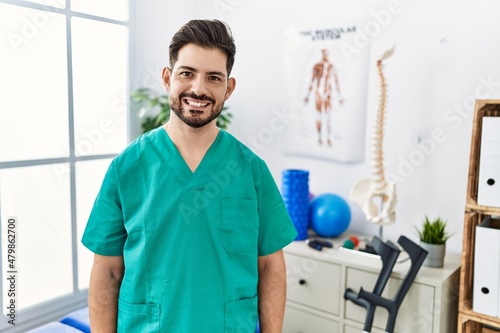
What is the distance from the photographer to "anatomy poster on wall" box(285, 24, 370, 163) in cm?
231

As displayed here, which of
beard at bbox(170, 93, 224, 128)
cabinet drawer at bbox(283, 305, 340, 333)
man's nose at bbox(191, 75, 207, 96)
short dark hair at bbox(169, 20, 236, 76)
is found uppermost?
short dark hair at bbox(169, 20, 236, 76)

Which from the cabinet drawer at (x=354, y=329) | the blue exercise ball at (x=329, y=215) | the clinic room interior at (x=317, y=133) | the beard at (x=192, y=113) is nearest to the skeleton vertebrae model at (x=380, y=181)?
the clinic room interior at (x=317, y=133)

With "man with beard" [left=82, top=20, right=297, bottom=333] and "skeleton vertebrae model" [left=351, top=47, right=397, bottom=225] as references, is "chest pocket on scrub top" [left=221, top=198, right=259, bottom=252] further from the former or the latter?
"skeleton vertebrae model" [left=351, top=47, right=397, bottom=225]

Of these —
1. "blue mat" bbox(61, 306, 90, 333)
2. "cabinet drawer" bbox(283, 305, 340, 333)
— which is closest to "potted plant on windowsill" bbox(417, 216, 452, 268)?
"cabinet drawer" bbox(283, 305, 340, 333)

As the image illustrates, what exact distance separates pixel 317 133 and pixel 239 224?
1.40m

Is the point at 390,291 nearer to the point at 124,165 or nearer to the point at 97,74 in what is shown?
the point at 124,165

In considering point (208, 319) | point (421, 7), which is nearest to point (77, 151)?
point (208, 319)

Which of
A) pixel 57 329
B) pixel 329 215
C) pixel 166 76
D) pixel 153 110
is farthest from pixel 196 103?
pixel 153 110

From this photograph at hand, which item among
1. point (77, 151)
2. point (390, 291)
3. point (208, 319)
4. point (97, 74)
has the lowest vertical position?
point (390, 291)

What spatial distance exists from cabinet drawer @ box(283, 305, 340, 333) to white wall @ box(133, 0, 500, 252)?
57 centimetres

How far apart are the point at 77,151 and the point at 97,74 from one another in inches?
17.3

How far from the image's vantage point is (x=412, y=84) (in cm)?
218

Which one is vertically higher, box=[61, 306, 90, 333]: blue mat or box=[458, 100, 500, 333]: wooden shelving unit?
box=[458, 100, 500, 333]: wooden shelving unit

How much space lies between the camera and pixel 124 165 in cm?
112
